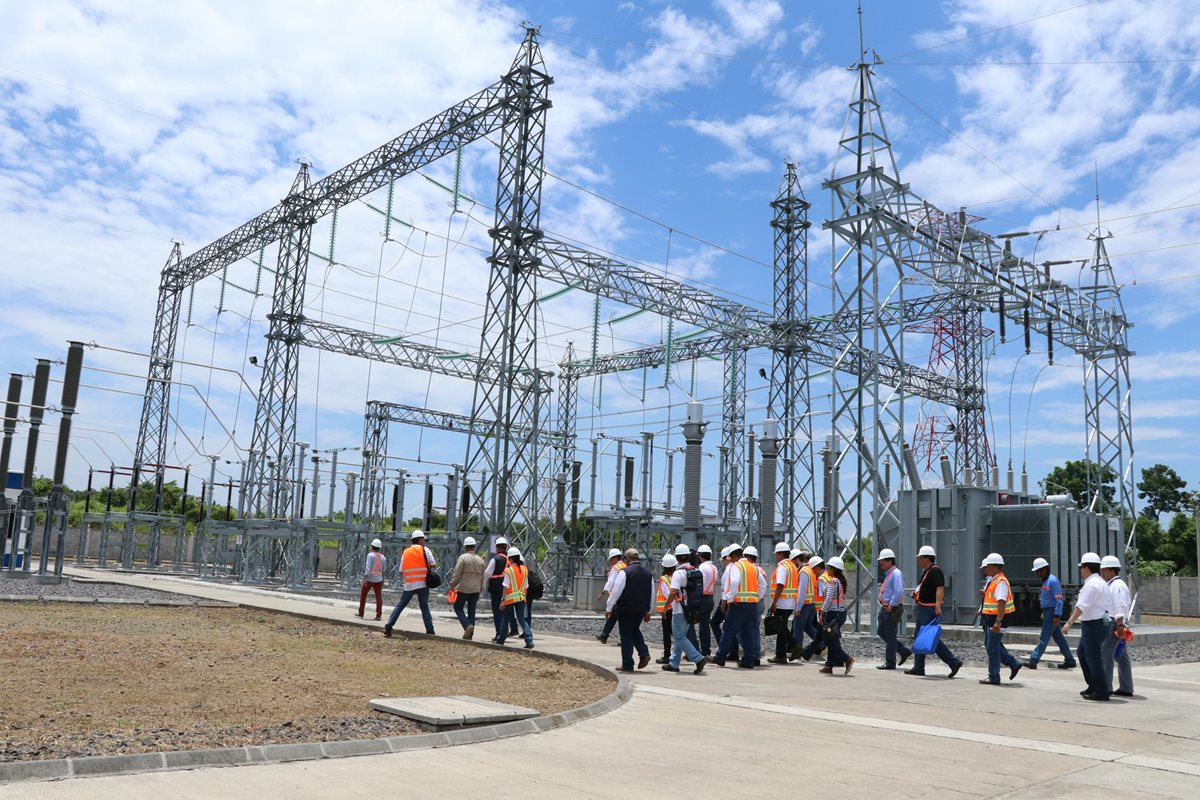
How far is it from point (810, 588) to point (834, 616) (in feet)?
3.43

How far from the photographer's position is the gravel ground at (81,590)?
20148 mm

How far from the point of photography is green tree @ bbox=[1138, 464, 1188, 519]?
2149 inches

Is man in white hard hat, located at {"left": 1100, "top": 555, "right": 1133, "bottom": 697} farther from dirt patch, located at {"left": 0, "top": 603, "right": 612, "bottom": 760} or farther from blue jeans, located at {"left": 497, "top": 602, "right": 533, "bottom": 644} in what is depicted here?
blue jeans, located at {"left": 497, "top": 602, "right": 533, "bottom": 644}

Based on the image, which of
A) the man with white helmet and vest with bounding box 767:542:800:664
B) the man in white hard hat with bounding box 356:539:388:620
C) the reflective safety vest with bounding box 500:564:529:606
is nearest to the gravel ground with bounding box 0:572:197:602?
the man in white hard hat with bounding box 356:539:388:620

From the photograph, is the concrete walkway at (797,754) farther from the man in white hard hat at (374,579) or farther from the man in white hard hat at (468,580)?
the man in white hard hat at (374,579)

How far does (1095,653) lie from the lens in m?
10.2

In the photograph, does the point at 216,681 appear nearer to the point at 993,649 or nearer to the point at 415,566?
the point at 415,566

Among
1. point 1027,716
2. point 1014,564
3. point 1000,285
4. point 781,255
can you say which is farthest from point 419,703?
point 781,255

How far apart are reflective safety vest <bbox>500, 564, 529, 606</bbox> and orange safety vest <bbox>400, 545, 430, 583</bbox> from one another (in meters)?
1.48

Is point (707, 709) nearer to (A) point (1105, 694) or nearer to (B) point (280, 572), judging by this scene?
(A) point (1105, 694)

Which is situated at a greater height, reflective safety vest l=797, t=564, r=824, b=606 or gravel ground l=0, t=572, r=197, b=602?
reflective safety vest l=797, t=564, r=824, b=606

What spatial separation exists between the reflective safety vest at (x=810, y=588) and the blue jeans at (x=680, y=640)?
6.75ft

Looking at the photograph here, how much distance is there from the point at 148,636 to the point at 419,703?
6.74 metres

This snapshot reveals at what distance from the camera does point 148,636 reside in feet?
41.5
